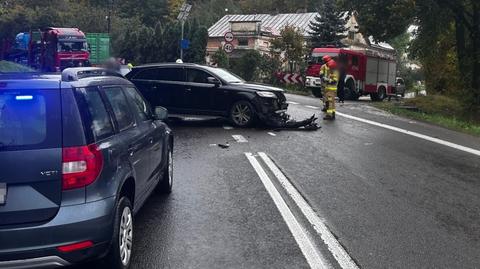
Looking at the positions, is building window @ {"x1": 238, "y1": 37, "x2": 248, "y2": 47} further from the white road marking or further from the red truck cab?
the white road marking

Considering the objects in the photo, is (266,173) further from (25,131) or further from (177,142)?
(25,131)

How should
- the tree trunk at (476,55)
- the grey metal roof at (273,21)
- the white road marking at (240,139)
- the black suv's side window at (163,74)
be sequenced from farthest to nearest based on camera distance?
the grey metal roof at (273,21) < the tree trunk at (476,55) < the black suv's side window at (163,74) < the white road marking at (240,139)

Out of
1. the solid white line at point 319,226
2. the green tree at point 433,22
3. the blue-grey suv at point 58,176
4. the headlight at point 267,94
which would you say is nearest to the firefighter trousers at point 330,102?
the headlight at point 267,94

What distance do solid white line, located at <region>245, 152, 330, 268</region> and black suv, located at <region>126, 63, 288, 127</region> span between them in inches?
205

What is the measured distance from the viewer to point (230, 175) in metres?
8.20

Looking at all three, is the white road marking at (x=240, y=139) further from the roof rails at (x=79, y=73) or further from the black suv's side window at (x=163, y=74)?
the roof rails at (x=79, y=73)

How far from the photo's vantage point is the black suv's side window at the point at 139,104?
562 cm

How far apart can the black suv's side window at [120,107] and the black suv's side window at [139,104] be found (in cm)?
30

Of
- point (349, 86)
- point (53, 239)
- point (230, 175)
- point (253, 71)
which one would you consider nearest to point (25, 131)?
point (53, 239)

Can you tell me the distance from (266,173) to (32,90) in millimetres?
4965

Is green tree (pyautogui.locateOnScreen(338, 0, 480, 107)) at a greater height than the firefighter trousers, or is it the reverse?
green tree (pyautogui.locateOnScreen(338, 0, 480, 107))

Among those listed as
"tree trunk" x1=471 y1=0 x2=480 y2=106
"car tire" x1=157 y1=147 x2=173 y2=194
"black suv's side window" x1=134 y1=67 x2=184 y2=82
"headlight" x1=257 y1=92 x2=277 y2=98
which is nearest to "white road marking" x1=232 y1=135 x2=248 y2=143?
"headlight" x1=257 y1=92 x2=277 y2=98

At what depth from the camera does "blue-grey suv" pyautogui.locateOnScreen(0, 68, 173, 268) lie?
3.63m

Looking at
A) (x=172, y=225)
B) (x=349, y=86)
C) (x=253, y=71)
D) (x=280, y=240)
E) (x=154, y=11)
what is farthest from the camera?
(x=154, y=11)
